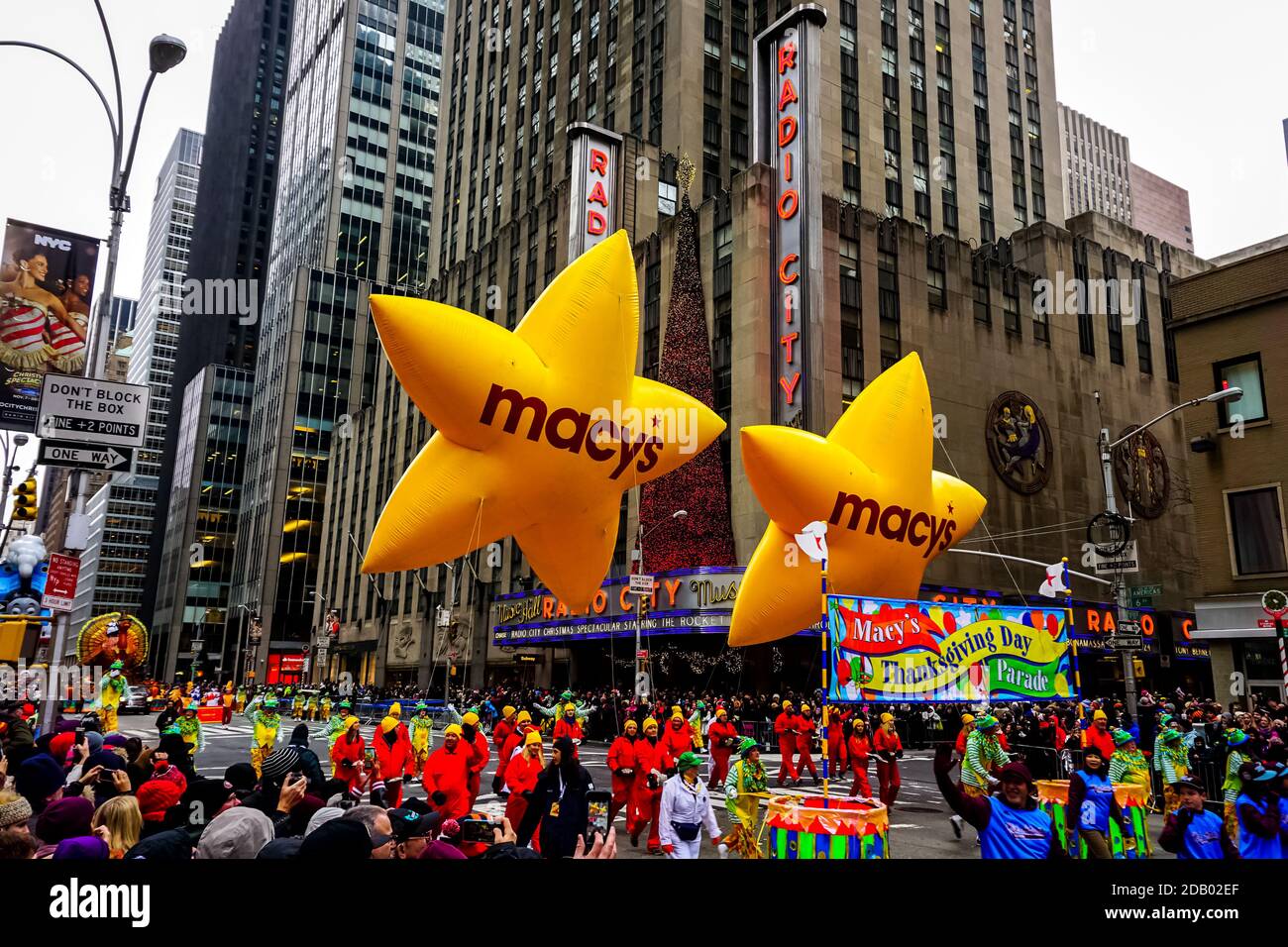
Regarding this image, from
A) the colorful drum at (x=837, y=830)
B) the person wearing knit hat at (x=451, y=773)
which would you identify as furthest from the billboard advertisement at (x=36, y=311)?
the colorful drum at (x=837, y=830)

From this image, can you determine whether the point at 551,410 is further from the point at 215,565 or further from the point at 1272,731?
the point at 215,565

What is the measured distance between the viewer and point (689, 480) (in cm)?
4016

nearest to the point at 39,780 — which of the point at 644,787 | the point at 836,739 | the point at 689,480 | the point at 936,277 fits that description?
the point at 644,787

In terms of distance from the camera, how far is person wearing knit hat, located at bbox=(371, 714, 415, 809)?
12.1 m

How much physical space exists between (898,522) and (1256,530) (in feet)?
55.8

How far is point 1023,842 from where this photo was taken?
20.8ft

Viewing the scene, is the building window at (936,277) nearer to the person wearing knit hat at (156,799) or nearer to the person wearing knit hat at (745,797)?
the person wearing knit hat at (745,797)

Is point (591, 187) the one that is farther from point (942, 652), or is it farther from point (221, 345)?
point (221, 345)

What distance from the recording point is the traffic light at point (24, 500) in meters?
18.0

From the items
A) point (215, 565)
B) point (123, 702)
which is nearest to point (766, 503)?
point (123, 702)

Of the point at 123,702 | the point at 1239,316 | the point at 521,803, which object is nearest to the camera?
the point at 521,803
